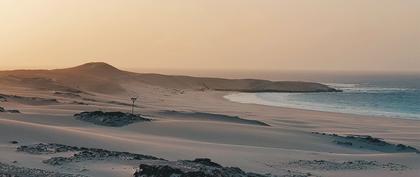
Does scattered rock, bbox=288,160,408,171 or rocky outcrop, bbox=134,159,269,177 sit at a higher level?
rocky outcrop, bbox=134,159,269,177

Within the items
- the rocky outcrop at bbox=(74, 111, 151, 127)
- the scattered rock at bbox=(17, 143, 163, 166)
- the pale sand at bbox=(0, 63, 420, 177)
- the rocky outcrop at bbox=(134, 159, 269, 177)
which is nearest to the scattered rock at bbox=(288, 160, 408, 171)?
the pale sand at bbox=(0, 63, 420, 177)

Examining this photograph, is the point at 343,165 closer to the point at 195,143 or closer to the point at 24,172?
the point at 195,143

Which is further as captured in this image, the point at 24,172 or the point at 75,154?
the point at 75,154

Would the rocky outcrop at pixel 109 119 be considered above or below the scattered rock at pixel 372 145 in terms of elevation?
above

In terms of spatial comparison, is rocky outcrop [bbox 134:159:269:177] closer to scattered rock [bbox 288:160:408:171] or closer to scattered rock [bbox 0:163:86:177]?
scattered rock [bbox 0:163:86:177]

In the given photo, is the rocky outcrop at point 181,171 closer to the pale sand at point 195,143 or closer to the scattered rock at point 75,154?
the pale sand at point 195,143

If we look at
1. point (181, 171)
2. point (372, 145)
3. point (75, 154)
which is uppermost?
point (181, 171)

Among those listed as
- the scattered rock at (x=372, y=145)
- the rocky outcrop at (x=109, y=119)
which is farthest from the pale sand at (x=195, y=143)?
the scattered rock at (x=372, y=145)

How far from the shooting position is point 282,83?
132m

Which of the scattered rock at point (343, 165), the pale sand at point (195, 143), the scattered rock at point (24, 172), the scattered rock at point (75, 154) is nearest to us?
the scattered rock at point (24, 172)

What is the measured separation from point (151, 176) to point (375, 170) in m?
9.94

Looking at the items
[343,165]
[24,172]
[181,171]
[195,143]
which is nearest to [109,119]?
[195,143]

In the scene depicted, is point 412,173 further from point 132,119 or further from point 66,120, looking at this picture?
point 66,120

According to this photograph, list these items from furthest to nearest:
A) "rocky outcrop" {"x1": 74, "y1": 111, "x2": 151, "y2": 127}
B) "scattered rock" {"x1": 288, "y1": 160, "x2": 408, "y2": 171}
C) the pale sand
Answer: "rocky outcrop" {"x1": 74, "y1": 111, "x2": 151, "y2": 127}
"scattered rock" {"x1": 288, "y1": 160, "x2": 408, "y2": 171}
the pale sand
